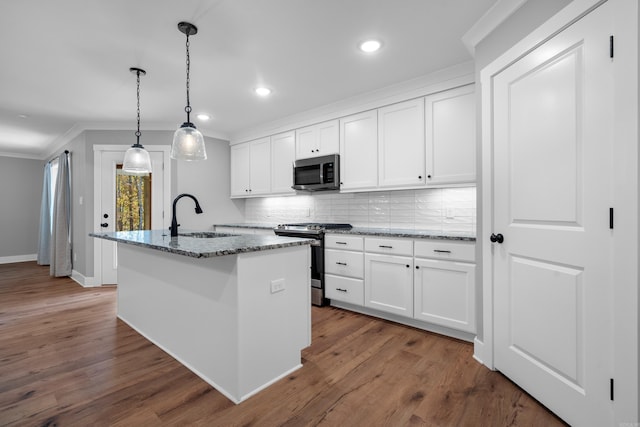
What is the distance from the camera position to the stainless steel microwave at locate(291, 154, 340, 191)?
3639 mm

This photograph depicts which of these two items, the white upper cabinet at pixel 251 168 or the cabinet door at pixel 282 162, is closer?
the cabinet door at pixel 282 162

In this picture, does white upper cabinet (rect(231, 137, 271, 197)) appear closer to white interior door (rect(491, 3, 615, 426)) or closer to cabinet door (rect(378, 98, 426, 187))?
cabinet door (rect(378, 98, 426, 187))

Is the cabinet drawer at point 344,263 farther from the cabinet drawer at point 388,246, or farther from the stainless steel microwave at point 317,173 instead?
the stainless steel microwave at point 317,173

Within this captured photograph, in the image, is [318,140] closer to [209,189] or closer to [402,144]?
[402,144]

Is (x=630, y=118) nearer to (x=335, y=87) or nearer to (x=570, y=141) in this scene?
(x=570, y=141)

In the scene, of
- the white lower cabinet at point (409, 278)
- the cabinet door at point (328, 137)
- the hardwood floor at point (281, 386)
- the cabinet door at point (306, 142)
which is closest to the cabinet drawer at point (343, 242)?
the white lower cabinet at point (409, 278)

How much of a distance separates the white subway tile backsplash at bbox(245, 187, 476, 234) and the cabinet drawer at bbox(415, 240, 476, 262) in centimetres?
55

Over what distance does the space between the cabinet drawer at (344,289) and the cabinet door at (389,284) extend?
0.24 ft

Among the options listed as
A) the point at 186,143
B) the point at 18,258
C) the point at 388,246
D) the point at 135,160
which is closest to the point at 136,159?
the point at 135,160

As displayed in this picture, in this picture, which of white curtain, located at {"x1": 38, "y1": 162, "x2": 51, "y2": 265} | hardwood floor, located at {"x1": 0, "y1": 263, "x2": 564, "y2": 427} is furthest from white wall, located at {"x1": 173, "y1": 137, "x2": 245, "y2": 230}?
white curtain, located at {"x1": 38, "y1": 162, "x2": 51, "y2": 265}

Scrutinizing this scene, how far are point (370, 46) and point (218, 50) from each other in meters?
1.21

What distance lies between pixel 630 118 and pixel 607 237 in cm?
50

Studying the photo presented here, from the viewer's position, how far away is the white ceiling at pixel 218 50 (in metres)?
1.95

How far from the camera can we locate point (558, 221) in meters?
1.59
